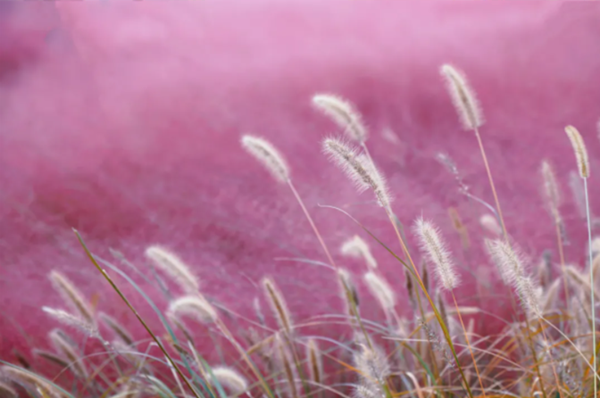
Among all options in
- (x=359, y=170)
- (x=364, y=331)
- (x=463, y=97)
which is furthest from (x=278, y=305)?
(x=463, y=97)

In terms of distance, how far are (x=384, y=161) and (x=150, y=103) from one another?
0.57 m

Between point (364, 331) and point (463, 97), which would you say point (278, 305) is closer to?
point (364, 331)

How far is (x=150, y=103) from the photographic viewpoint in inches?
47.7

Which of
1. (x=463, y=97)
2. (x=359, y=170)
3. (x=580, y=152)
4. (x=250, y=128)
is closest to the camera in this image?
(x=359, y=170)

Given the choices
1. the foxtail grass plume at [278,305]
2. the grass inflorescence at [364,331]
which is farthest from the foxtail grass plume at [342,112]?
the foxtail grass plume at [278,305]

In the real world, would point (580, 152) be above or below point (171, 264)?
above

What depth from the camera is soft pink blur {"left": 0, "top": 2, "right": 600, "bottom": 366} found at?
116 cm

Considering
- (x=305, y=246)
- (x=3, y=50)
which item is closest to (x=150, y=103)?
(x=3, y=50)

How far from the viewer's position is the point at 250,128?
1286 millimetres

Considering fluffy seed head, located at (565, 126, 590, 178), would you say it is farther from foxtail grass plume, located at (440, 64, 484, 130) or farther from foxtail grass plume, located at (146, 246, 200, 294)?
foxtail grass plume, located at (146, 246, 200, 294)

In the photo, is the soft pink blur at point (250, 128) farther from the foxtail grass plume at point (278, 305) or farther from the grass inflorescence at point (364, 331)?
the foxtail grass plume at point (278, 305)

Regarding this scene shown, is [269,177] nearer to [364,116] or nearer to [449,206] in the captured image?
[364,116]

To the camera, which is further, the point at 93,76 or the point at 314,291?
the point at 314,291

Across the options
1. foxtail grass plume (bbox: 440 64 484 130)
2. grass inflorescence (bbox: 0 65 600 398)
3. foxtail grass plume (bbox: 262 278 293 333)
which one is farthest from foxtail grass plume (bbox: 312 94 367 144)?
foxtail grass plume (bbox: 262 278 293 333)
